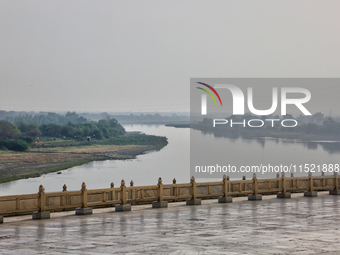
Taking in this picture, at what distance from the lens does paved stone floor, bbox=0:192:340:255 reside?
14309 millimetres

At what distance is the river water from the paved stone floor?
62.5m

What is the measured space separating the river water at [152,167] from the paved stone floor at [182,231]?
205ft

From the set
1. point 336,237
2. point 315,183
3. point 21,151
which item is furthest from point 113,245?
point 21,151

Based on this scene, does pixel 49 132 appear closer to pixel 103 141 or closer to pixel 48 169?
pixel 103 141

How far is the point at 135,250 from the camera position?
1409 cm

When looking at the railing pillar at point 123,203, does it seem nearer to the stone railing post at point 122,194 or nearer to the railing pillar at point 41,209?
the stone railing post at point 122,194

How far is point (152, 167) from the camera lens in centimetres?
11925

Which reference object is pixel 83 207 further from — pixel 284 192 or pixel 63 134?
pixel 63 134

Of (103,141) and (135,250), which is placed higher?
(103,141)

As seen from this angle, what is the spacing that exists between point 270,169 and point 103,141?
5281 cm

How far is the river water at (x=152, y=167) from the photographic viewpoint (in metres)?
93.1

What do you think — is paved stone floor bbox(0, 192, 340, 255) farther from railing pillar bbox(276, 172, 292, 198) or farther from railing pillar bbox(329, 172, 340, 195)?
railing pillar bbox(329, 172, 340, 195)

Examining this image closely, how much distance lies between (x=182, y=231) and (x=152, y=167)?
10142cm

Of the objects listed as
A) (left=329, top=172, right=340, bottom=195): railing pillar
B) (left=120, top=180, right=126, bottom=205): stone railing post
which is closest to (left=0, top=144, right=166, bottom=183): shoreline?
(left=329, top=172, right=340, bottom=195): railing pillar
